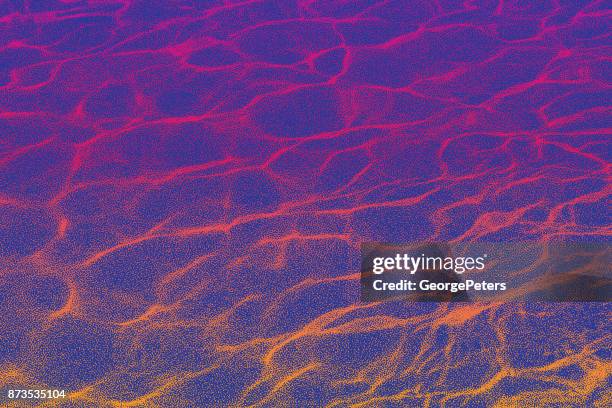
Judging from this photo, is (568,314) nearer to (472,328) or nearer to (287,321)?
(472,328)

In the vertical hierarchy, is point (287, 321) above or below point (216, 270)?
below

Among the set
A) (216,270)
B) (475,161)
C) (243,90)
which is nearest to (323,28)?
(243,90)

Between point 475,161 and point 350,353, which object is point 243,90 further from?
point 350,353

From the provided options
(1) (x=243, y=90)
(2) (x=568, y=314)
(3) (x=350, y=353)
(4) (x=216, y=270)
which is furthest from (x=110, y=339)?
(2) (x=568, y=314)

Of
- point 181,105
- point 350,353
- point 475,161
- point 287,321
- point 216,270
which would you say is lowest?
point 350,353

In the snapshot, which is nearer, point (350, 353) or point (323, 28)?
point (350, 353)

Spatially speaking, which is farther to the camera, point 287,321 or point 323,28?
point 323,28
